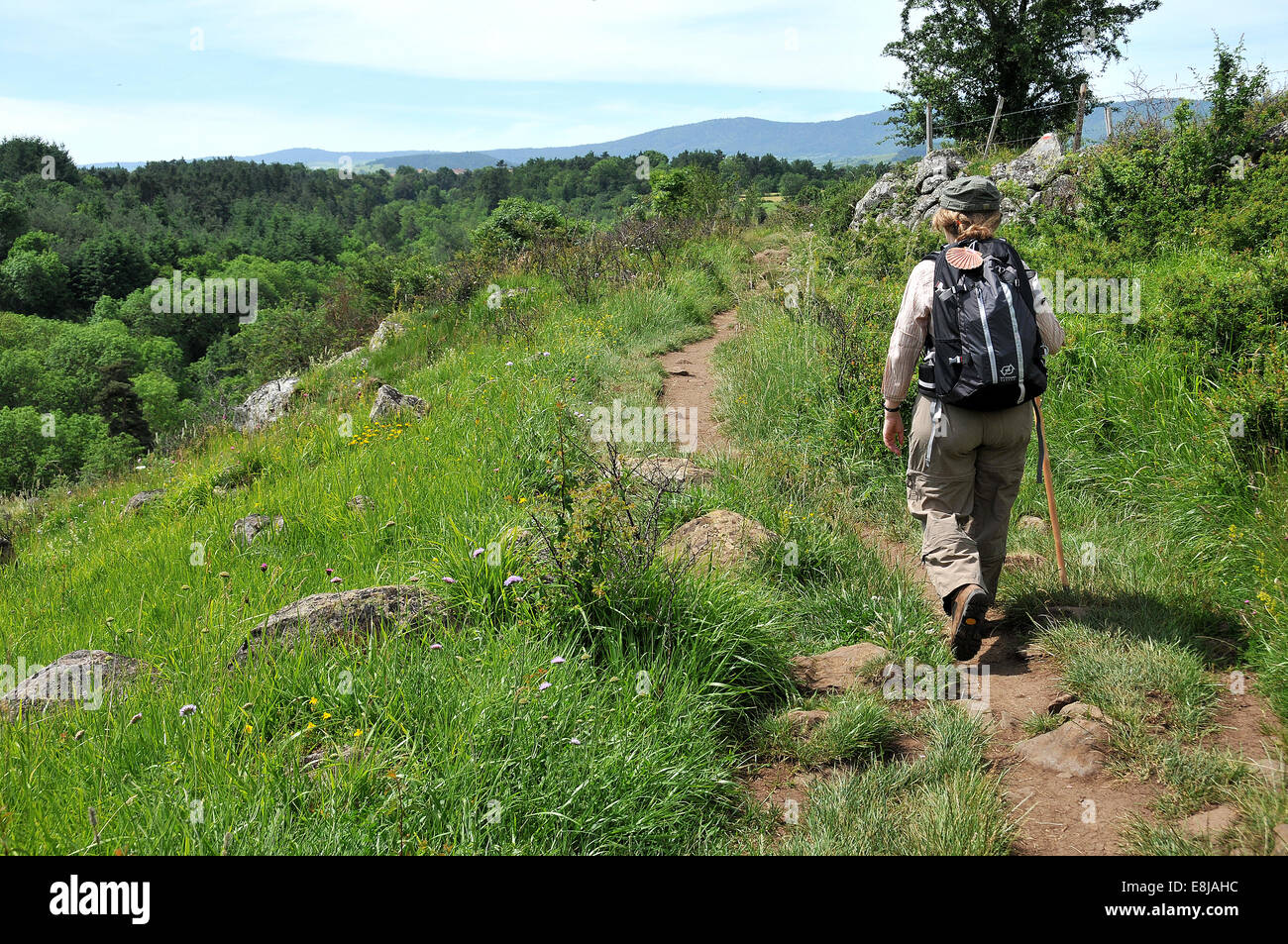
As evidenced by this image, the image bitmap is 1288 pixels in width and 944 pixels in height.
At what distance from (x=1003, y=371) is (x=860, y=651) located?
1439mm

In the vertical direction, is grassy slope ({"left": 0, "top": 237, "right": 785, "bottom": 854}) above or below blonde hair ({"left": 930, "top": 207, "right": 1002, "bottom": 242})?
below

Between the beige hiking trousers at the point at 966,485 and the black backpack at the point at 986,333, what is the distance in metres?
0.15

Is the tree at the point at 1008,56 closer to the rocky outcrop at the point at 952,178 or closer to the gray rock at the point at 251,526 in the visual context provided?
the rocky outcrop at the point at 952,178

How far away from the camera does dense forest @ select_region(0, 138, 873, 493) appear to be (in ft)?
79.5

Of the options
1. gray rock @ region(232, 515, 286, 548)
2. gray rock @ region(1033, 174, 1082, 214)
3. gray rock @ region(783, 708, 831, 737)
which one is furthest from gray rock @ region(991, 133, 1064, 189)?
gray rock @ region(232, 515, 286, 548)

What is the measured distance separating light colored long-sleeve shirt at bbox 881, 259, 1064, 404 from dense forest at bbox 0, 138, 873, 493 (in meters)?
9.10

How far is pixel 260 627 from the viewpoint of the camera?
3094 mm

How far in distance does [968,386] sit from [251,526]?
14.2 feet

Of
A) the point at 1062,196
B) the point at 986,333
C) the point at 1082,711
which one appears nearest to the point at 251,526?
the point at 986,333

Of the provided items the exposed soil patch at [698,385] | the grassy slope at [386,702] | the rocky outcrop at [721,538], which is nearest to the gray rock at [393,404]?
the grassy slope at [386,702]

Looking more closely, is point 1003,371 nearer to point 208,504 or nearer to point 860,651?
point 860,651

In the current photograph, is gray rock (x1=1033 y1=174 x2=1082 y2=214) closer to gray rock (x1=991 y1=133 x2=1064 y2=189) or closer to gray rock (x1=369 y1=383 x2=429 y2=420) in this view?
gray rock (x1=991 y1=133 x2=1064 y2=189)

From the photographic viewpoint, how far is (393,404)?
7.35 metres

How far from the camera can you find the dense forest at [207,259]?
24.2 m
